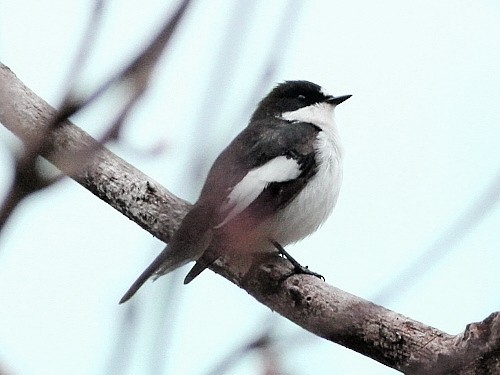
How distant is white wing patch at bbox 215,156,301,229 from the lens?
15.2 ft

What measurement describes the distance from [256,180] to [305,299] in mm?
970

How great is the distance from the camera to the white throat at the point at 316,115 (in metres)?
5.91

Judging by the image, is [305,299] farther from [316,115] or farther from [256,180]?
[316,115]

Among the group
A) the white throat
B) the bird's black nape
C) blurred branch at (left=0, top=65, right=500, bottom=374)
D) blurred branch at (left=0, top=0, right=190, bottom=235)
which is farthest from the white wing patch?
blurred branch at (left=0, top=0, right=190, bottom=235)

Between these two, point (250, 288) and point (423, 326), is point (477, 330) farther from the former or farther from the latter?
point (250, 288)

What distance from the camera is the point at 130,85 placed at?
1.14 meters

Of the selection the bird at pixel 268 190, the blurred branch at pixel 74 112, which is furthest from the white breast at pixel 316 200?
the blurred branch at pixel 74 112

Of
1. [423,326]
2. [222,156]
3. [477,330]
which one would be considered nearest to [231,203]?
[222,156]

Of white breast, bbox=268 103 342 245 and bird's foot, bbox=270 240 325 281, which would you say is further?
white breast, bbox=268 103 342 245

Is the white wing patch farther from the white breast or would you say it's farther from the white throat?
the white throat

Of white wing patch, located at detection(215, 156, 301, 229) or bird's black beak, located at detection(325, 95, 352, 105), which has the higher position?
bird's black beak, located at detection(325, 95, 352, 105)

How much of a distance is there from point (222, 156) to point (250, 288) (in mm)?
1103

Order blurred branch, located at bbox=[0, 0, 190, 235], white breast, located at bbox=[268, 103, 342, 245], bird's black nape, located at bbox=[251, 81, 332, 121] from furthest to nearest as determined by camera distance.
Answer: bird's black nape, located at bbox=[251, 81, 332, 121], white breast, located at bbox=[268, 103, 342, 245], blurred branch, located at bbox=[0, 0, 190, 235]

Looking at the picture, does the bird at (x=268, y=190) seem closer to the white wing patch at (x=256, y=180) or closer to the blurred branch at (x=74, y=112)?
the white wing patch at (x=256, y=180)
